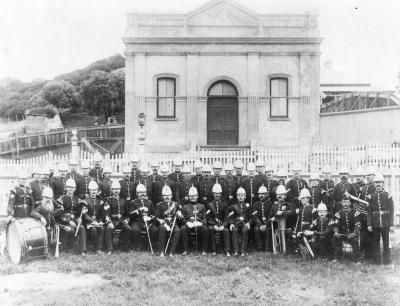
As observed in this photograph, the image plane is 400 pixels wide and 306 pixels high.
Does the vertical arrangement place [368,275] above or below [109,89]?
below

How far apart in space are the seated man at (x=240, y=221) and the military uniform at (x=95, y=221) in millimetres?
2984

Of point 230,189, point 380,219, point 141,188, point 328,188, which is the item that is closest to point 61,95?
point 230,189

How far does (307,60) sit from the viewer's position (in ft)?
74.9

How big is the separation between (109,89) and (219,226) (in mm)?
40669

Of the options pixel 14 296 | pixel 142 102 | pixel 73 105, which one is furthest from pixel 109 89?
pixel 14 296

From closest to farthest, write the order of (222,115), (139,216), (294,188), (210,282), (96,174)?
(210,282) → (139,216) → (294,188) → (96,174) → (222,115)

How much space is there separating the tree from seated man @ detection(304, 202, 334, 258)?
47793mm

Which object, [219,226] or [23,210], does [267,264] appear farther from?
[23,210]

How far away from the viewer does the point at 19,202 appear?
10938 mm

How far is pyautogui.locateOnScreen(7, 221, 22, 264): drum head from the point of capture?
31.9 feet

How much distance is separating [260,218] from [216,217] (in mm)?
1063

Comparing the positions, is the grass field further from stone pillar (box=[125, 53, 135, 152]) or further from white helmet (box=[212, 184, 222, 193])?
stone pillar (box=[125, 53, 135, 152])

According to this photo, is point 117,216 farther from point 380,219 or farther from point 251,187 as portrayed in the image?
point 380,219

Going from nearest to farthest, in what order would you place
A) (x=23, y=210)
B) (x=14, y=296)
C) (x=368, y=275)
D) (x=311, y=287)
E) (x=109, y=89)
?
(x=14, y=296) < (x=311, y=287) < (x=368, y=275) < (x=23, y=210) < (x=109, y=89)
